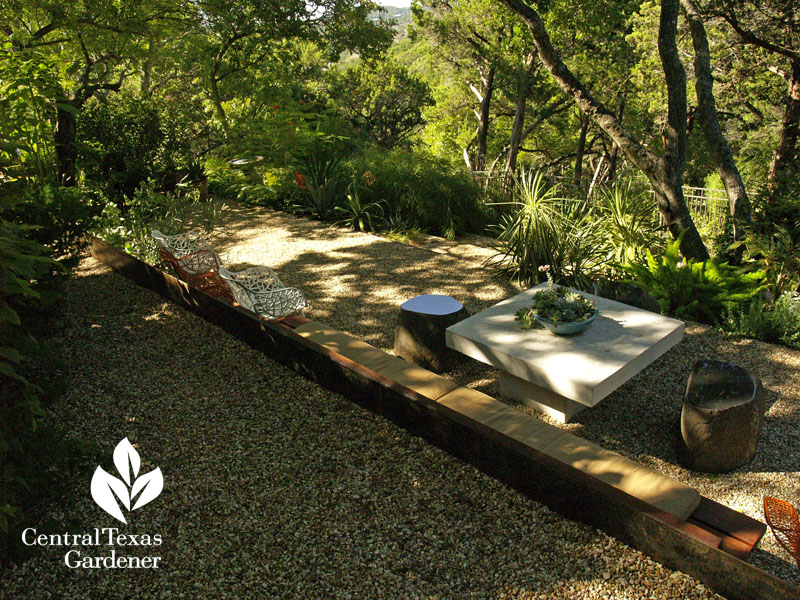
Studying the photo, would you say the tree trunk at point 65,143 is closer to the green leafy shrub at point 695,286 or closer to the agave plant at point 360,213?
the agave plant at point 360,213

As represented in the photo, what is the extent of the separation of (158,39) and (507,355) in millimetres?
7538

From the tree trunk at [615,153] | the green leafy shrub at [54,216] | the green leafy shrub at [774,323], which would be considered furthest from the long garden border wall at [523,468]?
the tree trunk at [615,153]

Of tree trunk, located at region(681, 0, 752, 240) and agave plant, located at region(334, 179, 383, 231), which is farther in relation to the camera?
agave plant, located at region(334, 179, 383, 231)

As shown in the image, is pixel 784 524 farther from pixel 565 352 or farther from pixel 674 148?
pixel 674 148

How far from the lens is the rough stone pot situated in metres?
2.80

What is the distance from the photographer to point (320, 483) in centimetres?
280

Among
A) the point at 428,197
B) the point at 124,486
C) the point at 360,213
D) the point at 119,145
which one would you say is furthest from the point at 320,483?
the point at 119,145

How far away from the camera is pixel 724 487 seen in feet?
9.20

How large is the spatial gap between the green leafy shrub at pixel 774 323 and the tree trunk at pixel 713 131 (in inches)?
59.4

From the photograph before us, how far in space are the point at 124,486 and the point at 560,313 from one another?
2.62 metres

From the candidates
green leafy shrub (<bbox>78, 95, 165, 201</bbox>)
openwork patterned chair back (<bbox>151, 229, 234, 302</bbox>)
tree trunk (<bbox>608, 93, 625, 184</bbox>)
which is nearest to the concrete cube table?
openwork patterned chair back (<bbox>151, 229, 234, 302</bbox>)

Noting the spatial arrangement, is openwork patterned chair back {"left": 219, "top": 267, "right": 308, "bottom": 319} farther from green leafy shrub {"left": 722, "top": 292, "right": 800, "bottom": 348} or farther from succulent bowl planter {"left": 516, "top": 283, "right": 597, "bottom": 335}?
green leafy shrub {"left": 722, "top": 292, "right": 800, "bottom": 348}

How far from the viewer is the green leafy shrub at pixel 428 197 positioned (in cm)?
742

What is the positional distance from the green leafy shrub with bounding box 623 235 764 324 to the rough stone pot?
6.21 feet
